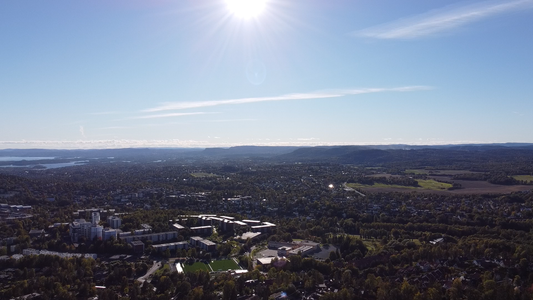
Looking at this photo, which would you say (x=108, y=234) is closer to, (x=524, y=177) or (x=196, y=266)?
(x=196, y=266)

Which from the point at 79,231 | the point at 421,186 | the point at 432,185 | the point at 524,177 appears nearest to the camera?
the point at 79,231

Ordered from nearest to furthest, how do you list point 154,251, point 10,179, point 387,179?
point 154,251 < point 10,179 < point 387,179

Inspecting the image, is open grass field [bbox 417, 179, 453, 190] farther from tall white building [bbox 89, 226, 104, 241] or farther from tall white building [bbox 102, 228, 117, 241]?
tall white building [bbox 89, 226, 104, 241]

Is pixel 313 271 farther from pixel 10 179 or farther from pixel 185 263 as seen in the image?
pixel 10 179

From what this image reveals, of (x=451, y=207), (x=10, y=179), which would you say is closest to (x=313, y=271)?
(x=451, y=207)

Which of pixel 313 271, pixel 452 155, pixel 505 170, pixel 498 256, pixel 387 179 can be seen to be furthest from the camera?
pixel 452 155

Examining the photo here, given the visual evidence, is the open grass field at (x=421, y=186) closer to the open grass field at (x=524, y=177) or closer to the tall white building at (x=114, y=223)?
the open grass field at (x=524, y=177)

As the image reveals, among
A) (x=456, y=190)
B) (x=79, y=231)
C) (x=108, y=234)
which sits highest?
(x=79, y=231)

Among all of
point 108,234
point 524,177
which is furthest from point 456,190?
point 108,234
